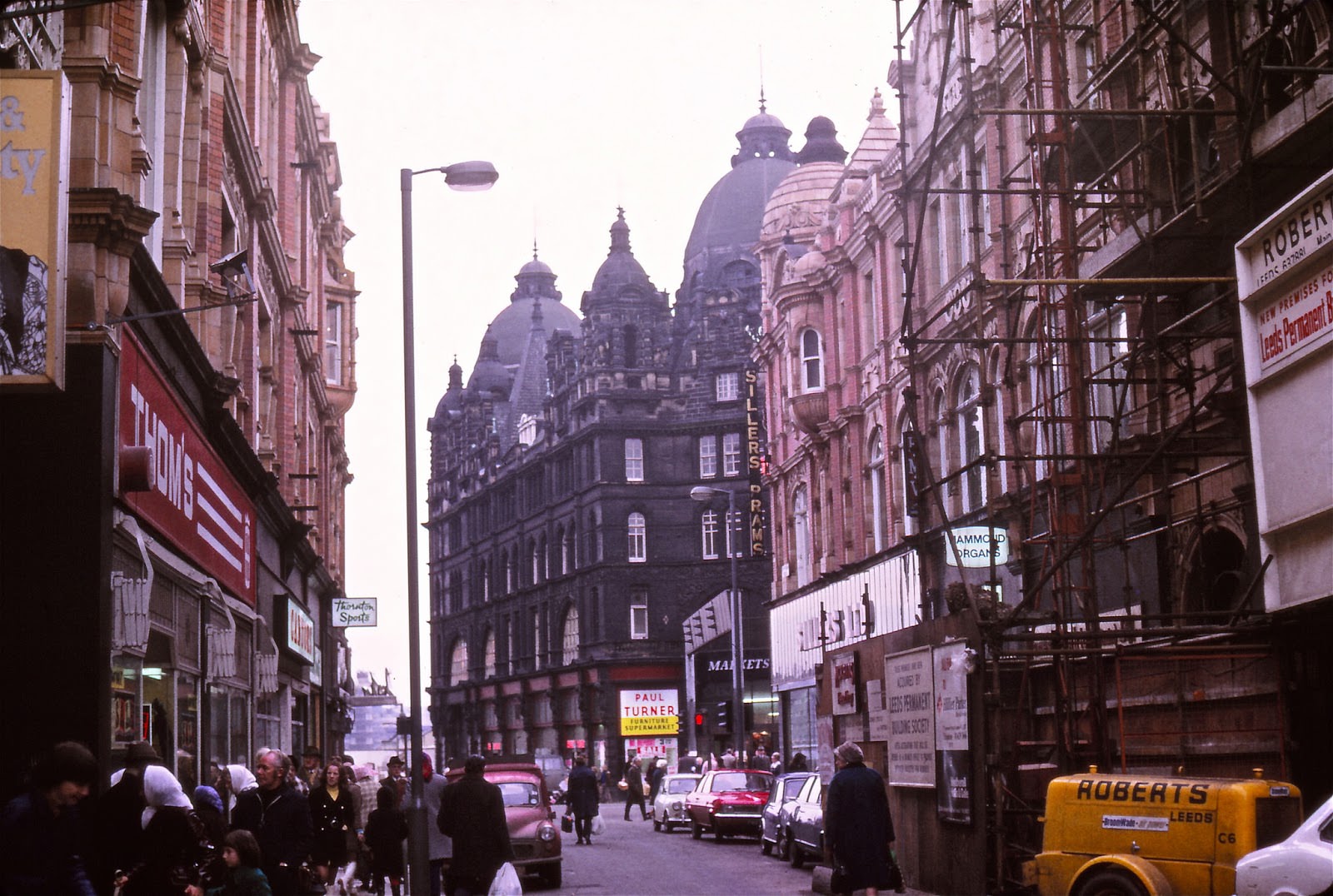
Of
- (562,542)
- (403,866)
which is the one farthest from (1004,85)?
(562,542)

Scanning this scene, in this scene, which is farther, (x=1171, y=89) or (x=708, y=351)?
(x=708, y=351)

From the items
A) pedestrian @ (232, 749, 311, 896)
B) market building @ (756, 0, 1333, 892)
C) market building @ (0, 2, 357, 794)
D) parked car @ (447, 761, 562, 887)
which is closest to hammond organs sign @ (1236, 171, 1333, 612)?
market building @ (756, 0, 1333, 892)

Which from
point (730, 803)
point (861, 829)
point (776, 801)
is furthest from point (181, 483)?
point (730, 803)

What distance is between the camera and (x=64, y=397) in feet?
42.9

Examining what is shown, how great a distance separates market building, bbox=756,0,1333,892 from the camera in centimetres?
1493

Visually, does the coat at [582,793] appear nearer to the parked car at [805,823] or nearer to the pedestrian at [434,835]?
the parked car at [805,823]

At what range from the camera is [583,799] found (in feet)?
117

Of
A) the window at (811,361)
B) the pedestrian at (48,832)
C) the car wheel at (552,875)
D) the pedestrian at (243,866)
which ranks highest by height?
the window at (811,361)

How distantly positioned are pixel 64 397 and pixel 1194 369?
12614 mm

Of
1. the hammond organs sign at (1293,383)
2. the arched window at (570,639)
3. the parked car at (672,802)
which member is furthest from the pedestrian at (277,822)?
the arched window at (570,639)

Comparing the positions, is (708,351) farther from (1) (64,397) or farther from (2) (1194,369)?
(1) (64,397)

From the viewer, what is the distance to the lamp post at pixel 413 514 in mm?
17938

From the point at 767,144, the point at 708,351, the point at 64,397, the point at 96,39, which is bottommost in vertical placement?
the point at 64,397

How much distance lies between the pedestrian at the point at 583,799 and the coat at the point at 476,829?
2033cm
